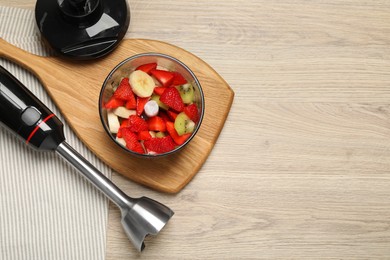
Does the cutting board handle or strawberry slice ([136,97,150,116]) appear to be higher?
the cutting board handle

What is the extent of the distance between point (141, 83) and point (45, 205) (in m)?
0.37

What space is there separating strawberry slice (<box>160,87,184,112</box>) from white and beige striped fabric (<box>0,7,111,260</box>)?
230 mm

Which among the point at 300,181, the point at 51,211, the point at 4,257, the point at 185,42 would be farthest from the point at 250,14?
the point at 4,257

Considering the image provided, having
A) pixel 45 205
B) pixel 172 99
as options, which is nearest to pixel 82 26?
pixel 172 99

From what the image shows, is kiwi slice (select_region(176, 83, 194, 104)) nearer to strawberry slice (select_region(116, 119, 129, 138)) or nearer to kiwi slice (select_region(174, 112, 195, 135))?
kiwi slice (select_region(174, 112, 195, 135))

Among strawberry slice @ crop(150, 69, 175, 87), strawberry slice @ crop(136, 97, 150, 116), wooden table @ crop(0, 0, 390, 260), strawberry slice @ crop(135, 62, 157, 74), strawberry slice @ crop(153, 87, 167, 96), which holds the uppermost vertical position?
strawberry slice @ crop(135, 62, 157, 74)

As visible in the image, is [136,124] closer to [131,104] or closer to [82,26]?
[131,104]

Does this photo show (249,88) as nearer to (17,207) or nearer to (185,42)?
(185,42)

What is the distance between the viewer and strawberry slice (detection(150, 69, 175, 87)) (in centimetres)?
130

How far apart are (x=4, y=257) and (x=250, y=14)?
0.84 meters

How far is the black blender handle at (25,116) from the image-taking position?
48.6 inches

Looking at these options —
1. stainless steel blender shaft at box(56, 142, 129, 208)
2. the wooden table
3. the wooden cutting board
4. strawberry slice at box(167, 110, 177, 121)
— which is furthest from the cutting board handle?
strawberry slice at box(167, 110, 177, 121)

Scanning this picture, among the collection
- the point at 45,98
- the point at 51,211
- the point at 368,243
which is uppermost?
the point at 45,98

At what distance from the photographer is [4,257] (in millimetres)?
1299
